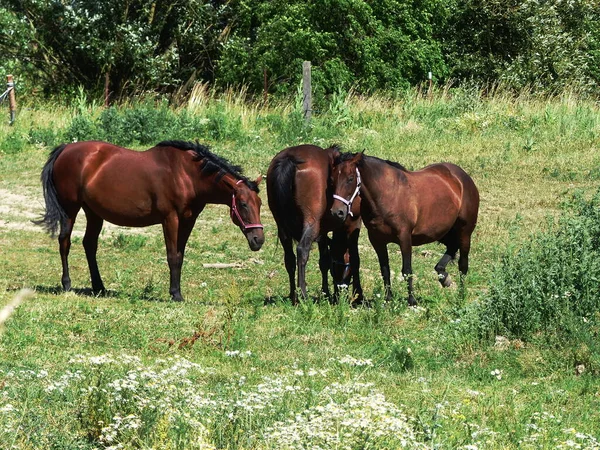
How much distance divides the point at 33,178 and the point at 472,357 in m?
13.2

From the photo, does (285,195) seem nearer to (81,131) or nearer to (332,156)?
(332,156)

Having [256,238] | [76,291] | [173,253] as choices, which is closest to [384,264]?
[256,238]

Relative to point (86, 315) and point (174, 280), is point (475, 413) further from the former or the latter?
point (174, 280)

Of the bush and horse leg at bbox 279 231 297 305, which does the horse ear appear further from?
the bush

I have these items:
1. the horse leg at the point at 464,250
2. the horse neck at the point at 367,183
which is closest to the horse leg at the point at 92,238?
the horse neck at the point at 367,183

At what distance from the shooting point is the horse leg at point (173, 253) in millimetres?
12516

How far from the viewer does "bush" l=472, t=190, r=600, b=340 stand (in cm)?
973

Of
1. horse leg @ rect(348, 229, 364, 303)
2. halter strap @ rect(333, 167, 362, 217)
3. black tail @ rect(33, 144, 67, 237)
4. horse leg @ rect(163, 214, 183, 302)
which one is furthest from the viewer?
black tail @ rect(33, 144, 67, 237)

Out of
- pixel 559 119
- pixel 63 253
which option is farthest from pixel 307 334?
pixel 559 119

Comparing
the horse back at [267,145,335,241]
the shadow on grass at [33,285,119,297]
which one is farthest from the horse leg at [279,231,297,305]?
the shadow on grass at [33,285,119,297]

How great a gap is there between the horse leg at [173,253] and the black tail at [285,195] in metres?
1.22

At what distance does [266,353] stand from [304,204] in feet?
9.29

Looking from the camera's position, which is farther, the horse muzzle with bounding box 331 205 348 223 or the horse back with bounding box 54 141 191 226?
the horse back with bounding box 54 141 191 226

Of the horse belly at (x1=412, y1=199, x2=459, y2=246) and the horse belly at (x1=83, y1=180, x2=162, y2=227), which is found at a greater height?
the horse belly at (x1=83, y1=180, x2=162, y2=227)
